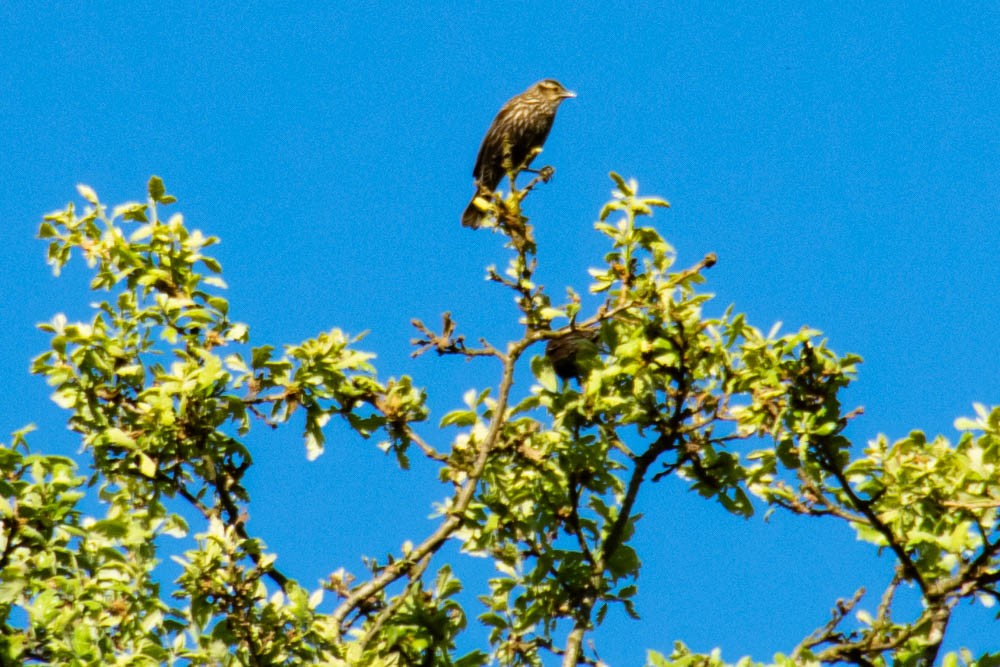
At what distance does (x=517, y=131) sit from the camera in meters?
13.1

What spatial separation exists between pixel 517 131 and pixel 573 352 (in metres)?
7.71

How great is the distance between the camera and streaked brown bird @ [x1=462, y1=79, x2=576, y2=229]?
1256cm

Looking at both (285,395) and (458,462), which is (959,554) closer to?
(458,462)

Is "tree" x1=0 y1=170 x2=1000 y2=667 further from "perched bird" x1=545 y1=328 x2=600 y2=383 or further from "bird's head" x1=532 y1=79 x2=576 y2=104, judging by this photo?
"bird's head" x1=532 y1=79 x2=576 y2=104

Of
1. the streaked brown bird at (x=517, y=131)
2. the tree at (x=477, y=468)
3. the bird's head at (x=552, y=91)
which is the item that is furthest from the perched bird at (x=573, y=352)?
the bird's head at (x=552, y=91)

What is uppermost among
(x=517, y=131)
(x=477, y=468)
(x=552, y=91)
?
(x=552, y=91)

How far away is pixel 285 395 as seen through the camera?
5770 mm

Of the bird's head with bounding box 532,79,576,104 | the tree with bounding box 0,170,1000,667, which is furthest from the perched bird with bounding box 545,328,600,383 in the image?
the bird's head with bounding box 532,79,576,104

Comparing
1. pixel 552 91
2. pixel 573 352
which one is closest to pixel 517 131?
pixel 552 91

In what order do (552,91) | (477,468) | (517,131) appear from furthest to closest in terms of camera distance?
1. (552,91)
2. (517,131)
3. (477,468)

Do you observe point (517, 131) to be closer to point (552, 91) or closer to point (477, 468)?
point (552, 91)

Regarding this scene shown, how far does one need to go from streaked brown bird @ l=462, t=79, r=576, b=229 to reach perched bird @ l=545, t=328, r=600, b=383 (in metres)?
6.64

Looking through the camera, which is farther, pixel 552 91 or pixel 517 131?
pixel 552 91

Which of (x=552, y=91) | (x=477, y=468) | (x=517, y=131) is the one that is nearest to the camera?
(x=477, y=468)
